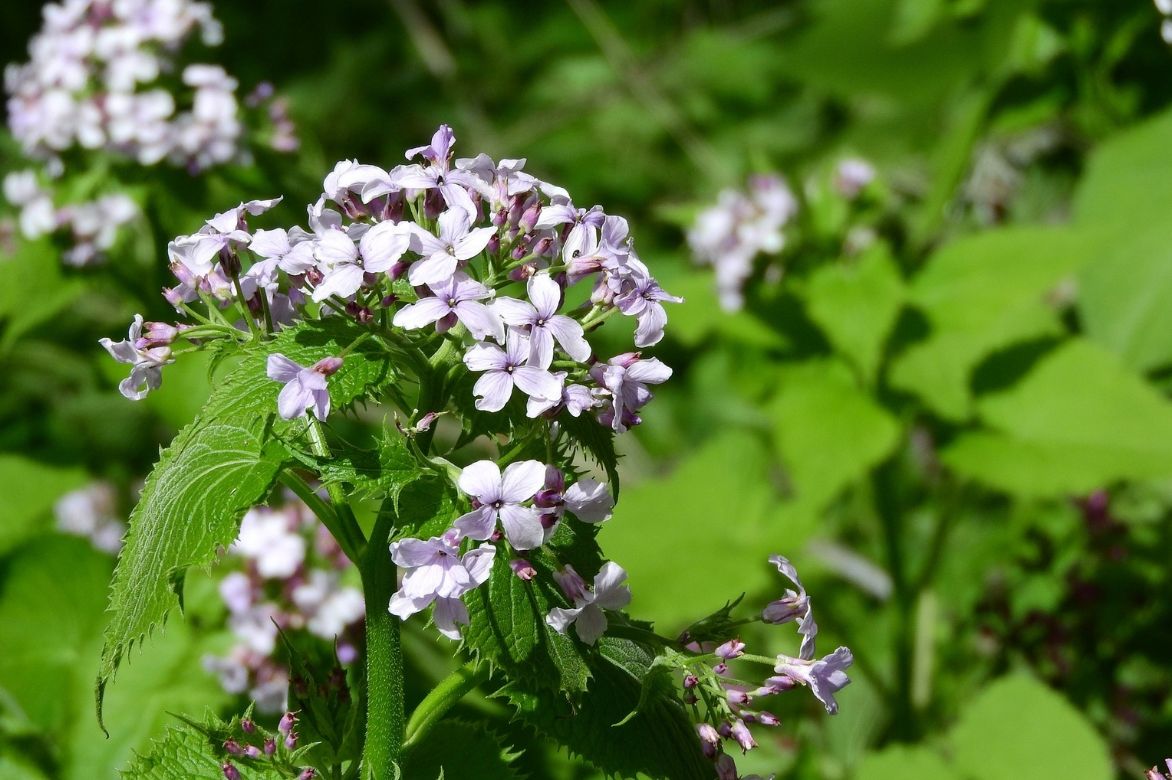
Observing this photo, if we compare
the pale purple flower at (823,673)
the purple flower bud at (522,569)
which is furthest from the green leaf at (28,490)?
the pale purple flower at (823,673)

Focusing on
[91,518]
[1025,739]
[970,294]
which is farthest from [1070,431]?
[91,518]

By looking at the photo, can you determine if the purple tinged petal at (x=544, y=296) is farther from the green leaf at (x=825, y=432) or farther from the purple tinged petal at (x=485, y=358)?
the green leaf at (x=825, y=432)

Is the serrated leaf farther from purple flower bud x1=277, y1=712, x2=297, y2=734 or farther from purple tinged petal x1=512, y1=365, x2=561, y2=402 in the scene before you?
purple flower bud x1=277, y1=712, x2=297, y2=734

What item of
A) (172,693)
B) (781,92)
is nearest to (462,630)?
(172,693)

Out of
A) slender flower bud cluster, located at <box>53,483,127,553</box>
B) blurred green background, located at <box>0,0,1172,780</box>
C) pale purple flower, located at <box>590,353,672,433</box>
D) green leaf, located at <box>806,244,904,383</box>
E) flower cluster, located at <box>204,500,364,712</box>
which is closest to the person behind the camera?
pale purple flower, located at <box>590,353,672,433</box>

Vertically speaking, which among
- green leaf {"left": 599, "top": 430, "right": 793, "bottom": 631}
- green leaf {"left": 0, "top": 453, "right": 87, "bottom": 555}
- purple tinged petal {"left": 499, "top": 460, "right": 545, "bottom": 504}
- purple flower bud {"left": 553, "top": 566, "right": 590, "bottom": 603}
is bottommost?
green leaf {"left": 599, "top": 430, "right": 793, "bottom": 631}

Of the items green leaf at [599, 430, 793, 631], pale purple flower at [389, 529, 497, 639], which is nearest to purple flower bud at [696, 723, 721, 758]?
pale purple flower at [389, 529, 497, 639]
